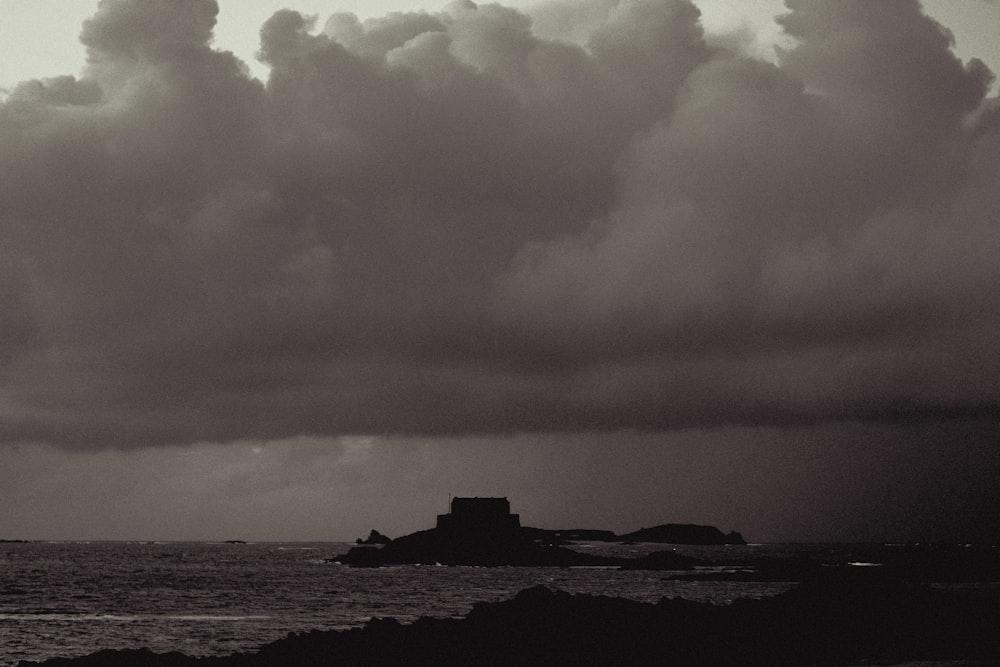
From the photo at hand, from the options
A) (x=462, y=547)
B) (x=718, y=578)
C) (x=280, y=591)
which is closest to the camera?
(x=280, y=591)

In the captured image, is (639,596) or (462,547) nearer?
(639,596)

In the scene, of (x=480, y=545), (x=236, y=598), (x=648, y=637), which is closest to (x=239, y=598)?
(x=236, y=598)

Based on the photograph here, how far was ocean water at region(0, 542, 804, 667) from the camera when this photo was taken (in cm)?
7394

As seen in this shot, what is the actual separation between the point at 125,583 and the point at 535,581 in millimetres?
44328

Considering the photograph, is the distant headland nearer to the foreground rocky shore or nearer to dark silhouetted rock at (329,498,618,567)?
dark silhouetted rock at (329,498,618,567)

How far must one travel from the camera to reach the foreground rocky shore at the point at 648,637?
5341 centimetres

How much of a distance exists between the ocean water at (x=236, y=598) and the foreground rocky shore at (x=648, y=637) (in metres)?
13.0

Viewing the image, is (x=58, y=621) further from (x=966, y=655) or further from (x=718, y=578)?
(x=718, y=578)

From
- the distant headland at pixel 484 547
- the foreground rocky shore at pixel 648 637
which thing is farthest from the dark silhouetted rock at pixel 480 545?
the foreground rocky shore at pixel 648 637

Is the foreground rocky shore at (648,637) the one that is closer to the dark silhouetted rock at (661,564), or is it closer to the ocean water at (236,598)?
the ocean water at (236,598)

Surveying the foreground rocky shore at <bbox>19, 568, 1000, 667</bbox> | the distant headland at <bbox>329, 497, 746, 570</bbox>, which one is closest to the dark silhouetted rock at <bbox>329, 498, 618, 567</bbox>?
the distant headland at <bbox>329, 497, 746, 570</bbox>

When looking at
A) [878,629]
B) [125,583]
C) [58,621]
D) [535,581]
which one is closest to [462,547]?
[535,581]

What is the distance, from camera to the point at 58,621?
85688 mm

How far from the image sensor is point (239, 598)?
111 meters
